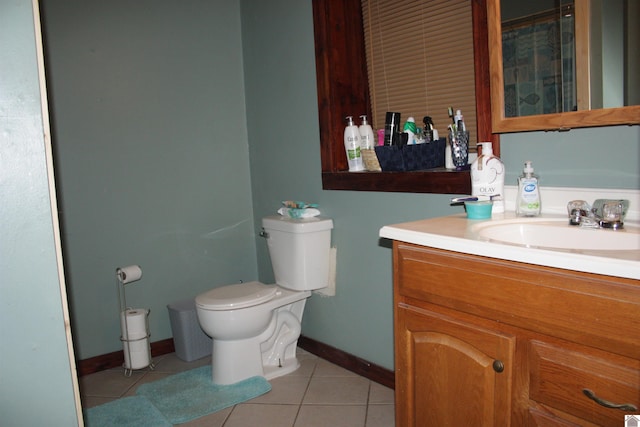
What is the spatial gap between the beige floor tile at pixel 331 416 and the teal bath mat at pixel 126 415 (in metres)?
0.56

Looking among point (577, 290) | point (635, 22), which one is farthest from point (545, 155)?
point (577, 290)

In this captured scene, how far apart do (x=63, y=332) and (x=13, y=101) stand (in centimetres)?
47

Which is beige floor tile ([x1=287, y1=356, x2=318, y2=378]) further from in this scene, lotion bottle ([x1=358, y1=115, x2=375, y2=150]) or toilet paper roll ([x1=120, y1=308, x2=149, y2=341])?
lotion bottle ([x1=358, y1=115, x2=375, y2=150])

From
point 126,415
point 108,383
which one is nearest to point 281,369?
point 126,415

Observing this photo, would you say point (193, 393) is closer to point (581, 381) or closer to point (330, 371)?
point (330, 371)

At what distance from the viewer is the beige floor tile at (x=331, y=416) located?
2.03 metres

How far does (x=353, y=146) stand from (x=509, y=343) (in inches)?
54.4

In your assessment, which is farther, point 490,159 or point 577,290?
point 490,159

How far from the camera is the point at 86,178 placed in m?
2.56

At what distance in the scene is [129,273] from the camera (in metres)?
2.58

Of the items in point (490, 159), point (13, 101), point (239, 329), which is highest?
point (13, 101)

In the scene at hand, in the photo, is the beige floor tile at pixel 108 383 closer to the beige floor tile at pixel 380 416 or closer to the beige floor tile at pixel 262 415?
the beige floor tile at pixel 262 415

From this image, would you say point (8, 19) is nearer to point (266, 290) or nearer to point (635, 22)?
point (635, 22)

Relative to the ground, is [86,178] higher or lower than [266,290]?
higher
